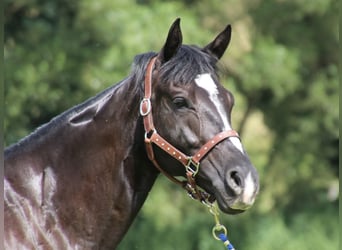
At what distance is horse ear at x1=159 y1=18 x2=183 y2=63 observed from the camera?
14.7 feet

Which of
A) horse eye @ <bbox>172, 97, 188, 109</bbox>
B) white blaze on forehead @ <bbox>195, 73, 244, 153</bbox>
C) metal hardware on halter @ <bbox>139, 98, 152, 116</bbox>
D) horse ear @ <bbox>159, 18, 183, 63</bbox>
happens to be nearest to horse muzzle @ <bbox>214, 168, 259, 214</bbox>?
white blaze on forehead @ <bbox>195, 73, 244, 153</bbox>

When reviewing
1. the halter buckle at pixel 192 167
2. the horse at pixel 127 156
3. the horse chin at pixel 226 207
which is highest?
the horse at pixel 127 156

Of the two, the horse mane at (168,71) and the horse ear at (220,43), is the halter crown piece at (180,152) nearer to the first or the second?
the horse mane at (168,71)

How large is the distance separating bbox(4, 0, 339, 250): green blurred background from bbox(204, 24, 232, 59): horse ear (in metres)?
5.50

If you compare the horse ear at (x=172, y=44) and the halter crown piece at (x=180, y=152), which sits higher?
the horse ear at (x=172, y=44)

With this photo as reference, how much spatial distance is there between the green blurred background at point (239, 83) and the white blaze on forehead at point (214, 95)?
232 inches

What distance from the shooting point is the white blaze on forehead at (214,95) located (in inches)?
170

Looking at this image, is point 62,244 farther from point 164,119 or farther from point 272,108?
point 272,108

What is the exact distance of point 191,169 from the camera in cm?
436

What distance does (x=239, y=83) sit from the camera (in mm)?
16266

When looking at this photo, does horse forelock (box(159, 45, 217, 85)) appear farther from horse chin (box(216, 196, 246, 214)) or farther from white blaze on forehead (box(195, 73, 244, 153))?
horse chin (box(216, 196, 246, 214))

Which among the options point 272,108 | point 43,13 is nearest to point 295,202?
point 272,108

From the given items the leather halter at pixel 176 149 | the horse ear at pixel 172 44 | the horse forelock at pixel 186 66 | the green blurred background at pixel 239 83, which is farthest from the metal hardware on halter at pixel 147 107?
the green blurred background at pixel 239 83

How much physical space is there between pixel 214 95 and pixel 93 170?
0.76 meters
